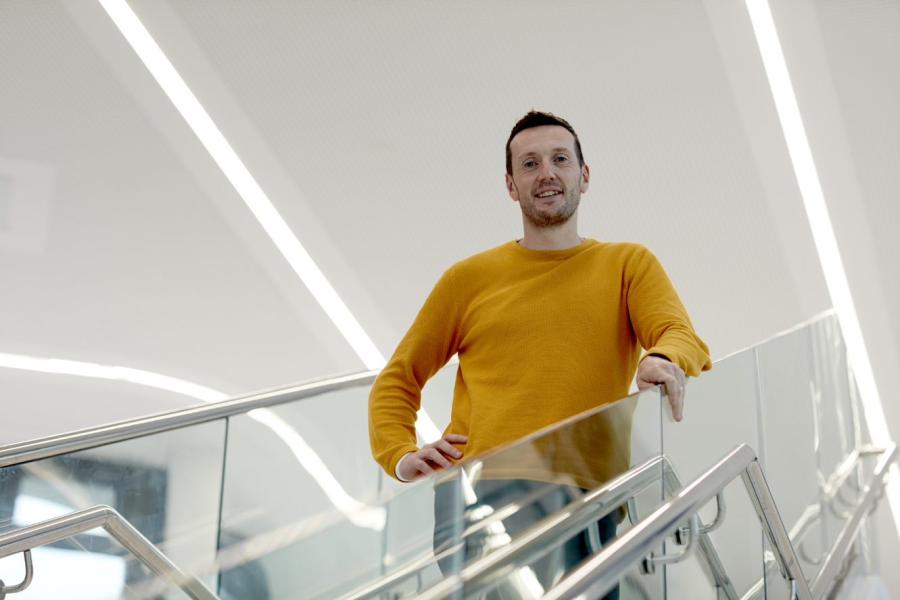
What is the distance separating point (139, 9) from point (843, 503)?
15.3 ft

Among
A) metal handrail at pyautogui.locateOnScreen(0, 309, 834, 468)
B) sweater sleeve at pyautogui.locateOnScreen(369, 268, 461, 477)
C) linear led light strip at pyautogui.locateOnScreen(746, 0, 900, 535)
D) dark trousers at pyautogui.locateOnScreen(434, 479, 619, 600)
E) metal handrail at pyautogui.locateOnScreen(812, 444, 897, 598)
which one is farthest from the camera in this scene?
linear led light strip at pyautogui.locateOnScreen(746, 0, 900, 535)

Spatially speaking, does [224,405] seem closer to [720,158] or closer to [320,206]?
[320,206]

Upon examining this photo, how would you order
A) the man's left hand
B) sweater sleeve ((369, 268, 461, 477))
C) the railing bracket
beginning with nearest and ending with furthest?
1. the man's left hand
2. the railing bracket
3. sweater sleeve ((369, 268, 461, 477))

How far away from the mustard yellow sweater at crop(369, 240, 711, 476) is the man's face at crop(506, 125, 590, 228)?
3.6 inches

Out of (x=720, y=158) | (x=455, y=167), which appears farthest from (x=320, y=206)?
(x=720, y=158)

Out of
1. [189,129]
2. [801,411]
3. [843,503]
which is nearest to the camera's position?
[801,411]

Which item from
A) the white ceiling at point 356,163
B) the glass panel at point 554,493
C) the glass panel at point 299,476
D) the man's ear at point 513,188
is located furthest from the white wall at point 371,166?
the glass panel at point 554,493

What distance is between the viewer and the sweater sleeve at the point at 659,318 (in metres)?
2.01

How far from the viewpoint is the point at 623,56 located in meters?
6.13

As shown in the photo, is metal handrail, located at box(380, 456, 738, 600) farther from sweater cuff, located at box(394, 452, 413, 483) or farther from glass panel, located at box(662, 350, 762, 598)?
sweater cuff, located at box(394, 452, 413, 483)

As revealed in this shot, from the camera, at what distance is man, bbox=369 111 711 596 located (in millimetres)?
2025

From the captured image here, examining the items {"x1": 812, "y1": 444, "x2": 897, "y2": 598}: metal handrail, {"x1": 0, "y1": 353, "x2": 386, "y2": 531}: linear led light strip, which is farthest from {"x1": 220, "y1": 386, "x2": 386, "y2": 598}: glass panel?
{"x1": 812, "y1": 444, "x2": 897, "y2": 598}: metal handrail

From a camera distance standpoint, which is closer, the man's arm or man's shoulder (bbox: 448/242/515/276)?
the man's arm

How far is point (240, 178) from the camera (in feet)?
20.9
